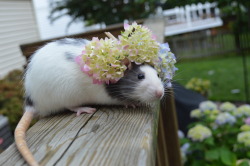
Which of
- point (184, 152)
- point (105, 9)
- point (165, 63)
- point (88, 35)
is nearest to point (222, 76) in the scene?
point (105, 9)

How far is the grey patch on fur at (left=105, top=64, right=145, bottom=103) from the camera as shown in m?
1.71

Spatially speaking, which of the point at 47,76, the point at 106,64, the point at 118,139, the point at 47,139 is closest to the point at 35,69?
the point at 47,76

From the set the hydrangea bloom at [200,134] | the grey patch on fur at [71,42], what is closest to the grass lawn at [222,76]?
the hydrangea bloom at [200,134]

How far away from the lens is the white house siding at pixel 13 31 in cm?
912

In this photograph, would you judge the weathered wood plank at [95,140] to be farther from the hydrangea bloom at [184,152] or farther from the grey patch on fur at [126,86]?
the hydrangea bloom at [184,152]

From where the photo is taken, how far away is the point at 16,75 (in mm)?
7668

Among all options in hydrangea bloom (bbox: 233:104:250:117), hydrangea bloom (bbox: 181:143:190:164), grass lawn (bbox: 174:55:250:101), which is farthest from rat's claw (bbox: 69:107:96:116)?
grass lawn (bbox: 174:55:250:101)

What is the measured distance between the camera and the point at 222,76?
31.3ft

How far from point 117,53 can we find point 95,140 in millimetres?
567

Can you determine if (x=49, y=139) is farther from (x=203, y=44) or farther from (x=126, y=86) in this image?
(x=203, y=44)

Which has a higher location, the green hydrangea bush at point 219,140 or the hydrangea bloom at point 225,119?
the hydrangea bloom at point 225,119

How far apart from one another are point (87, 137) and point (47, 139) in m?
0.16

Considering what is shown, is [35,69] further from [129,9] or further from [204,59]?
[204,59]

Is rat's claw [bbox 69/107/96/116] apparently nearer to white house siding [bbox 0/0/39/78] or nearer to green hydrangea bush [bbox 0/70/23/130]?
green hydrangea bush [bbox 0/70/23/130]
